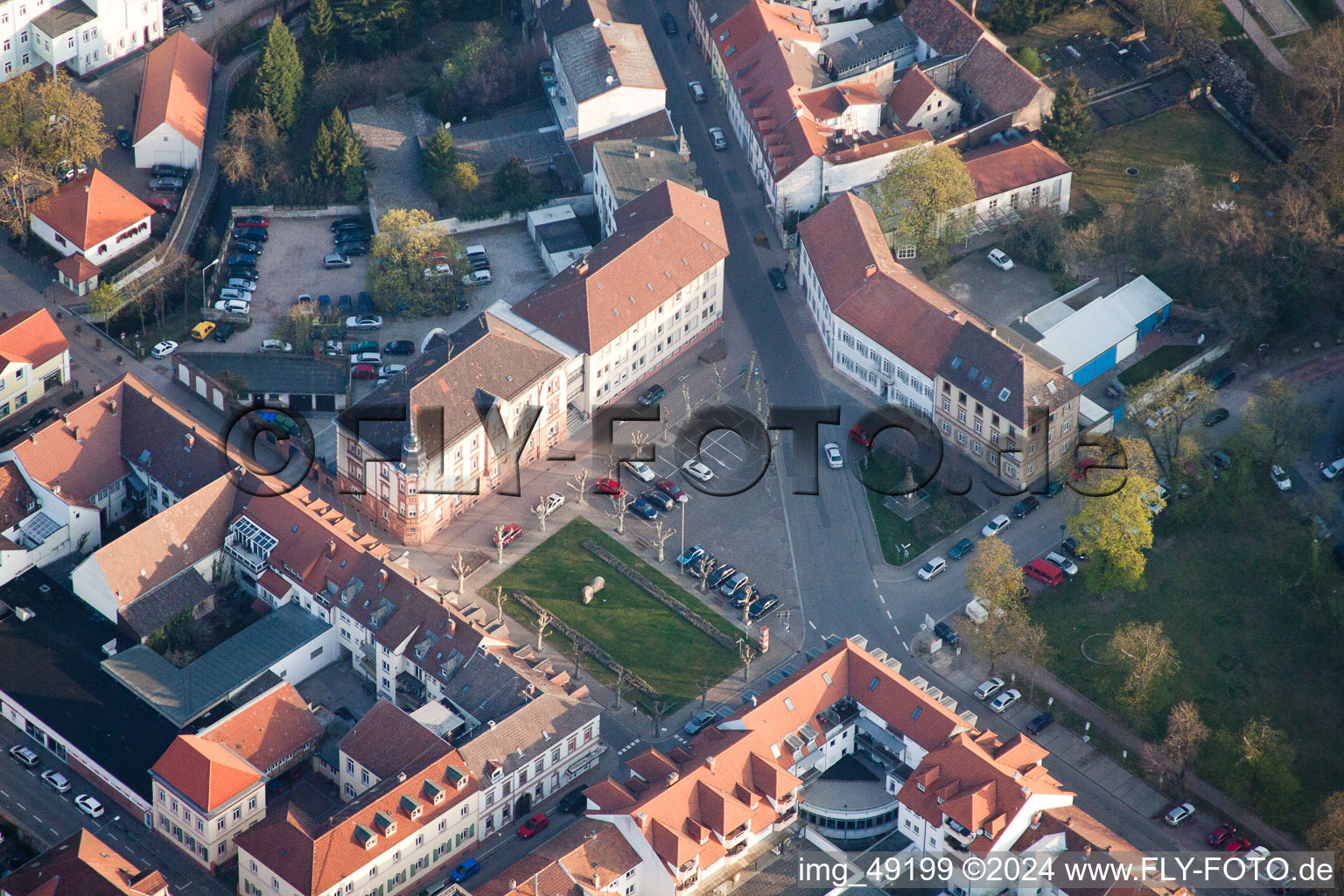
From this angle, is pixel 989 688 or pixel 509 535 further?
pixel 509 535

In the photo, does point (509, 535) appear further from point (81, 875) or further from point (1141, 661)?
point (1141, 661)

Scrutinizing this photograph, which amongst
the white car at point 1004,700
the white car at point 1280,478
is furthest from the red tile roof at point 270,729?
the white car at point 1280,478

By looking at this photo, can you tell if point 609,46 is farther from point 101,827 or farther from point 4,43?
point 101,827

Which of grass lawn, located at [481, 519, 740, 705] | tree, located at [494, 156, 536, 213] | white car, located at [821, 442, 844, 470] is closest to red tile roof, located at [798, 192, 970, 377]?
white car, located at [821, 442, 844, 470]

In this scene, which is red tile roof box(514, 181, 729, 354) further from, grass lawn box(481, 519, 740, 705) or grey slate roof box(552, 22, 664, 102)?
grass lawn box(481, 519, 740, 705)

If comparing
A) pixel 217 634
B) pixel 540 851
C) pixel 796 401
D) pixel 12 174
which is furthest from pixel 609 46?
pixel 540 851

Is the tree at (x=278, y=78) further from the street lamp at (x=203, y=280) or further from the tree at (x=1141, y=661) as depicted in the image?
the tree at (x=1141, y=661)

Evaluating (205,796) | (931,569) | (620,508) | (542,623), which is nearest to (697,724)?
(542,623)
